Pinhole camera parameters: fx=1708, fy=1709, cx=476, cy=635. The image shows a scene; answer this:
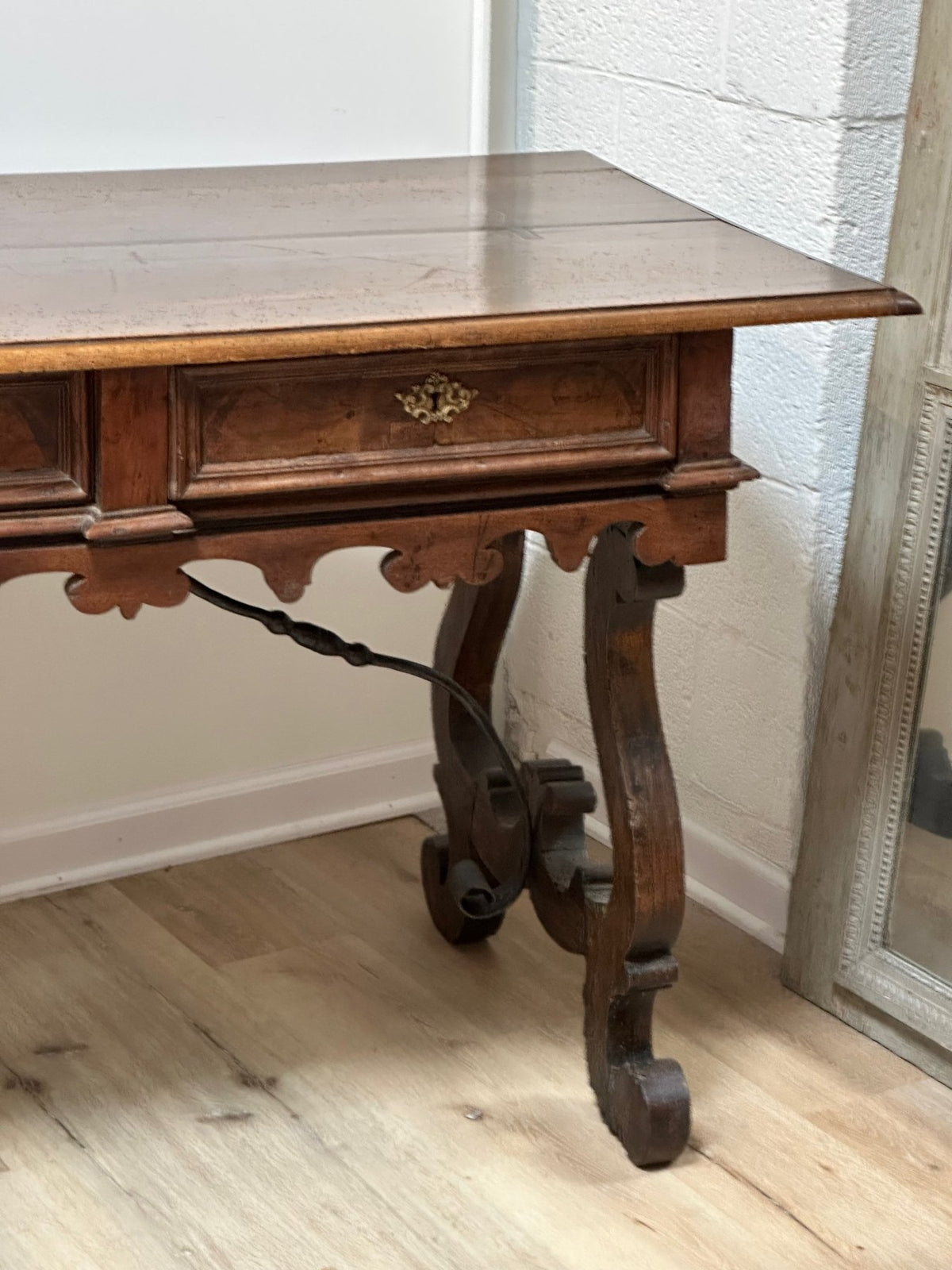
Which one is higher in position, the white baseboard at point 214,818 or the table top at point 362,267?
the table top at point 362,267

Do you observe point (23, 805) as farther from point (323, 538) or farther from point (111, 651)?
point (323, 538)

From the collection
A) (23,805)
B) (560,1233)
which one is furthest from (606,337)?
(23,805)

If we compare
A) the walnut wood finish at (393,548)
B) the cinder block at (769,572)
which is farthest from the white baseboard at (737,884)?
the walnut wood finish at (393,548)

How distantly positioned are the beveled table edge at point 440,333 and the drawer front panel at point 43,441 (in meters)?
0.03

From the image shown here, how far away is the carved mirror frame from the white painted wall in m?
0.76

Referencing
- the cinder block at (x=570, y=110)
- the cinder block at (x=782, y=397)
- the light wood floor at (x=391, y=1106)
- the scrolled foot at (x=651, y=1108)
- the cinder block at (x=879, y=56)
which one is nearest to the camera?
the light wood floor at (x=391, y=1106)

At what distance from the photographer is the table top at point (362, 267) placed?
1379mm

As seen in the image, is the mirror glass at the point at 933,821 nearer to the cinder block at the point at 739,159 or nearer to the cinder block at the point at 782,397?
the cinder block at the point at 782,397

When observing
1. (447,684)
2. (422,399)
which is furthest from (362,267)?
(447,684)

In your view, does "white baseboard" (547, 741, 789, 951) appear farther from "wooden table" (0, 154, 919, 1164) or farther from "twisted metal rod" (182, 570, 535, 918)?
"wooden table" (0, 154, 919, 1164)

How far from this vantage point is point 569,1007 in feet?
7.18

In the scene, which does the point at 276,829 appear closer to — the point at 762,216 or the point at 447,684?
the point at 447,684

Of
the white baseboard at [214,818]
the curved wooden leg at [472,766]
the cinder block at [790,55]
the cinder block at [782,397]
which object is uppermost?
the cinder block at [790,55]

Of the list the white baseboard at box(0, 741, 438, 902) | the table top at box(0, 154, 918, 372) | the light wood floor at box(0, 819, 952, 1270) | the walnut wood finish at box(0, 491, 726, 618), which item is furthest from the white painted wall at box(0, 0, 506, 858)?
the walnut wood finish at box(0, 491, 726, 618)
